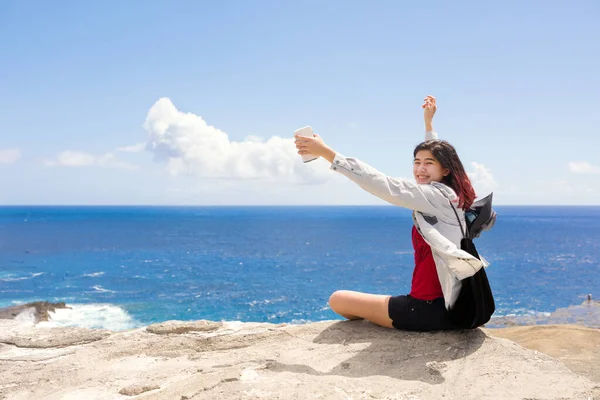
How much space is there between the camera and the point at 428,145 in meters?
4.80

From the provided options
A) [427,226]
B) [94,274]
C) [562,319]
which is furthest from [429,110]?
[94,274]

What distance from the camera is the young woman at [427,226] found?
4.15 m

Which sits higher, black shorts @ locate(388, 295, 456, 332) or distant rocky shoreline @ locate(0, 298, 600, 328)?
black shorts @ locate(388, 295, 456, 332)

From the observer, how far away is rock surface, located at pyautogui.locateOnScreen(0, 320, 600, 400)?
374cm

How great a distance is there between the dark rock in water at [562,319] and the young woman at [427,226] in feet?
60.6

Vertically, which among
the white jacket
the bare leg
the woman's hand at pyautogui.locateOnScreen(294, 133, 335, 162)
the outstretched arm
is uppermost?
the outstretched arm

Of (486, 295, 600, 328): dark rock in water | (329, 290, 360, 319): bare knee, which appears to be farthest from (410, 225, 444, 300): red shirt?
(486, 295, 600, 328): dark rock in water

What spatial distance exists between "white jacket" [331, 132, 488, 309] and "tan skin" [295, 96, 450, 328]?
192mm

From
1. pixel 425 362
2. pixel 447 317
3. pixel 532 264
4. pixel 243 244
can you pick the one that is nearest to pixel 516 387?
pixel 425 362

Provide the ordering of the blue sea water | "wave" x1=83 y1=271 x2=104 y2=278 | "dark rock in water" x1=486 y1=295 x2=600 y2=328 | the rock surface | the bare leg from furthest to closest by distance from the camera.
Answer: "wave" x1=83 y1=271 x2=104 y2=278 < the blue sea water < "dark rock in water" x1=486 y1=295 x2=600 y2=328 < the bare leg < the rock surface

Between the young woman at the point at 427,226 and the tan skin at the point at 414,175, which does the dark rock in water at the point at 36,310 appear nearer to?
the tan skin at the point at 414,175

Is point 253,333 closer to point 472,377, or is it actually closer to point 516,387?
point 472,377

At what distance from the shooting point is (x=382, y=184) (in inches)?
162

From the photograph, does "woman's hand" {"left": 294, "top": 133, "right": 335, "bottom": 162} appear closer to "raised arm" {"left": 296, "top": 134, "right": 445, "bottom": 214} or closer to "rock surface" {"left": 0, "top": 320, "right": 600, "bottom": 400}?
"raised arm" {"left": 296, "top": 134, "right": 445, "bottom": 214}
